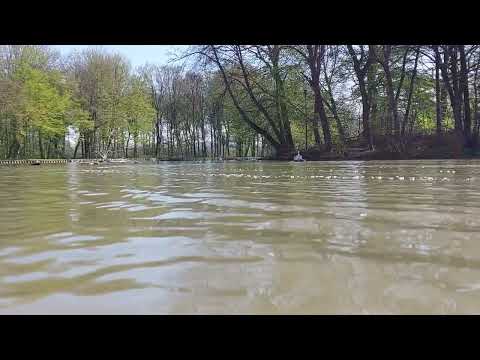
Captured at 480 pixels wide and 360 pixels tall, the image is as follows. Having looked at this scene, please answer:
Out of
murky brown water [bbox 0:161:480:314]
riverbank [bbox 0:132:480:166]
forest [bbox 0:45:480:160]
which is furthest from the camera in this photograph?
forest [bbox 0:45:480:160]

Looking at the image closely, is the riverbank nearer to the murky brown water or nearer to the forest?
the forest

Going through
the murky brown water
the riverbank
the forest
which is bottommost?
the murky brown water

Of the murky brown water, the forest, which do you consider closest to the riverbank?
the forest

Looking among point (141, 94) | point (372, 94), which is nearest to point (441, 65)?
point (372, 94)

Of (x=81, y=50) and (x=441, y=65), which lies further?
(x=81, y=50)

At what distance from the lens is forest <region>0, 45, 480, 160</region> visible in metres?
22.6

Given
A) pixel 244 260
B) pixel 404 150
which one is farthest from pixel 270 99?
pixel 244 260

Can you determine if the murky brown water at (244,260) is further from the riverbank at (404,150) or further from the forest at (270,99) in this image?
the forest at (270,99)

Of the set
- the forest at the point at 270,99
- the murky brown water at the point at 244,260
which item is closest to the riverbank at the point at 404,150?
the forest at the point at 270,99

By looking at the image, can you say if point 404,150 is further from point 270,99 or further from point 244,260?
point 244,260
